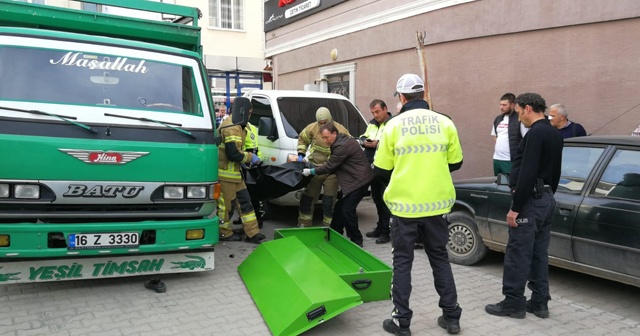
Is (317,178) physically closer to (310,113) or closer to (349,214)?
(349,214)

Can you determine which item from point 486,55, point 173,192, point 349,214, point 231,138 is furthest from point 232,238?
point 486,55

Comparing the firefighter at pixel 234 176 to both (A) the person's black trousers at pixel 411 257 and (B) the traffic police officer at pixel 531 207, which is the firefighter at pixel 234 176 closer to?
(A) the person's black trousers at pixel 411 257

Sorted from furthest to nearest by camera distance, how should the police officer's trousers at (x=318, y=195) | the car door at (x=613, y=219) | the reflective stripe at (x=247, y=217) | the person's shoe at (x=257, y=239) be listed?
the police officer's trousers at (x=318, y=195) < the person's shoe at (x=257, y=239) < the reflective stripe at (x=247, y=217) < the car door at (x=613, y=219)

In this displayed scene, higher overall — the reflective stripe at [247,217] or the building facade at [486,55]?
the building facade at [486,55]

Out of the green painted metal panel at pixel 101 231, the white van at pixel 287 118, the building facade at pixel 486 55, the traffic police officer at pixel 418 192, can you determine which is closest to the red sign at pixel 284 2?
the building facade at pixel 486 55

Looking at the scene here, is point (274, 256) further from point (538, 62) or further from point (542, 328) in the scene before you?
point (538, 62)

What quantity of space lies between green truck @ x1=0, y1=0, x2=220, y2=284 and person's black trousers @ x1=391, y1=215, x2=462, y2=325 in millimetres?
1791

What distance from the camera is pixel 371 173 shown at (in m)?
5.90

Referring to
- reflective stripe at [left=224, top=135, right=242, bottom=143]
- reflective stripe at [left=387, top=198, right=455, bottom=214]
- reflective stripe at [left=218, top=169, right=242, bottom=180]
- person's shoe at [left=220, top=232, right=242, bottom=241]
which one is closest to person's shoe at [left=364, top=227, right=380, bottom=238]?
person's shoe at [left=220, top=232, right=242, bottom=241]

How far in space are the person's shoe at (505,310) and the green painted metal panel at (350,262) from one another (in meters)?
0.88

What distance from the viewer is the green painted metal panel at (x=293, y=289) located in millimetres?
3643

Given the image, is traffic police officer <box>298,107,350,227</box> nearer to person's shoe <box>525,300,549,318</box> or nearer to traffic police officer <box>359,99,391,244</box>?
traffic police officer <box>359,99,391,244</box>

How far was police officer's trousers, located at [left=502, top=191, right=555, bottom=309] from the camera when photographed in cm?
396

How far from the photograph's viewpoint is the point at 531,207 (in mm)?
3945
